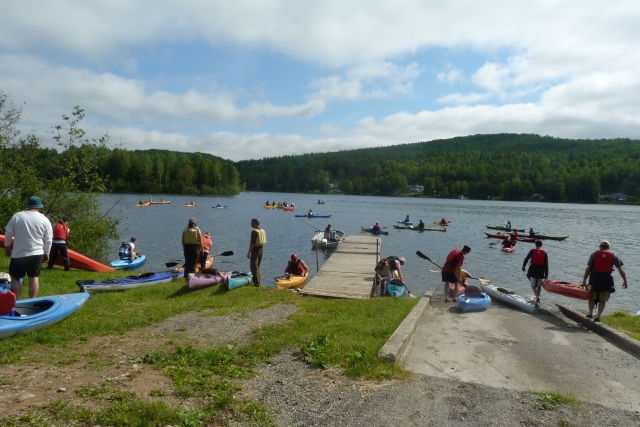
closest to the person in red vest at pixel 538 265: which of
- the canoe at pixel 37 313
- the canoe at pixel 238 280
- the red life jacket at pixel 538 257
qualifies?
the red life jacket at pixel 538 257

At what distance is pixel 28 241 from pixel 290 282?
9.42m

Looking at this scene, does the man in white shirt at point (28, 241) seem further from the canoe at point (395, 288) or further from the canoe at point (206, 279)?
the canoe at point (395, 288)

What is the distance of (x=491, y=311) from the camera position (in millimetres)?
10820

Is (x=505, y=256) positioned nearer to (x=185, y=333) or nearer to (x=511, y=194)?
(x=185, y=333)

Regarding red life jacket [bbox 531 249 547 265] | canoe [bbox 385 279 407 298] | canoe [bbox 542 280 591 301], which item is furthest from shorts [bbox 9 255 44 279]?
canoe [bbox 542 280 591 301]

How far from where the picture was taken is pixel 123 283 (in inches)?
460

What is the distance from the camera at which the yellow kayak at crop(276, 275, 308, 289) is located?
15547 mm

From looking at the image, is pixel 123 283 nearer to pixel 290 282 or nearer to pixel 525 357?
pixel 290 282

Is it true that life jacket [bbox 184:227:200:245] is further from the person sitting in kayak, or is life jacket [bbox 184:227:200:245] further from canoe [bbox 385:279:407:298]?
canoe [bbox 385:279:407:298]

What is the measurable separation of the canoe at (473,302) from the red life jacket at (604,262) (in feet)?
8.32

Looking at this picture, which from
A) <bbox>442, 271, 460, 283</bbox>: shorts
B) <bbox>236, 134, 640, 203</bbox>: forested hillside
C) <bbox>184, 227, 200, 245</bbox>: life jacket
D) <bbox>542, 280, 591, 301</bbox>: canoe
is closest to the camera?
<bbox>184, 227, 200, 245</bbox>: life jacket

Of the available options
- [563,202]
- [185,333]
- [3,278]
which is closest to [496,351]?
[185,333]

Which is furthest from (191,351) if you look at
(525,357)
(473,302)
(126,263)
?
(126,263)

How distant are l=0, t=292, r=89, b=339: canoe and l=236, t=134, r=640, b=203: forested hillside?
13058 cm
